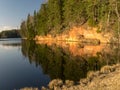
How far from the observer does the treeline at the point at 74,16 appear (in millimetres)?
69625

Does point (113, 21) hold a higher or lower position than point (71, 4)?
lower

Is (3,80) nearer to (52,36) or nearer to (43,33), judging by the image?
(52,36)

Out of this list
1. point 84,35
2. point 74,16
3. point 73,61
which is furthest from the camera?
point 74,16

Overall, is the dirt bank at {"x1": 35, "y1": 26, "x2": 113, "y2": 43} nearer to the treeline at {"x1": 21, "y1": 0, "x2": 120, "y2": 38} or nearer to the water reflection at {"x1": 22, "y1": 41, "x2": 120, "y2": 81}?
the treeline at {"x1": 21, "y1": 0, "x2": 120, "y2": 38}

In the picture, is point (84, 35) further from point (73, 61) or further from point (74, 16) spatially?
point (73, 61)

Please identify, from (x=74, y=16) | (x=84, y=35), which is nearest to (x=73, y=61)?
(x=84, y=35)

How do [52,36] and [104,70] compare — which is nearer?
[104,70]

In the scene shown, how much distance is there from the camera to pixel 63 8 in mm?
99250

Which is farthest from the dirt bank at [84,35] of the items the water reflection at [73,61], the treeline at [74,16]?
the water reflection at [73,61]

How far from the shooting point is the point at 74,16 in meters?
90.2

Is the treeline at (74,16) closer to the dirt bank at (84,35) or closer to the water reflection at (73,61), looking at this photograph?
the dirt bank at (84,35)

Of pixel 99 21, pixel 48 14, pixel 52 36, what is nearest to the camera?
pixel 99 21

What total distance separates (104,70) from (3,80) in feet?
29.3

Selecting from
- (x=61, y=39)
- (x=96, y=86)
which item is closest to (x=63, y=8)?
(x=61, y=39)
